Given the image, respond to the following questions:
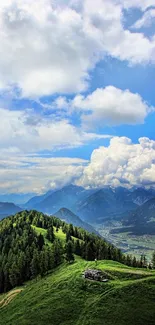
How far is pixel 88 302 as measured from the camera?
8744 cm

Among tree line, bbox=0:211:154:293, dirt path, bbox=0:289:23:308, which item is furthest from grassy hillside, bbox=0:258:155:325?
tree line, bbox=0:211:154:293

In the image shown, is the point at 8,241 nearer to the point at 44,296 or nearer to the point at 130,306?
the point at 44,296

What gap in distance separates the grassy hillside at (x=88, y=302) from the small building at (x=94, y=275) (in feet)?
6.32

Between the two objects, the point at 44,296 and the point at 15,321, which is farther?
the point at 44,296

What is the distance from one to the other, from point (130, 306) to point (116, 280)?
17812mm

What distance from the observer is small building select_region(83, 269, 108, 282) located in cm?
Result: 10051

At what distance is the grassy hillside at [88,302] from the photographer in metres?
78.6

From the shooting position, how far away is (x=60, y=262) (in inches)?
5620

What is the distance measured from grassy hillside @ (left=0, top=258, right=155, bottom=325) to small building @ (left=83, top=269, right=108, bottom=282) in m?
1.93

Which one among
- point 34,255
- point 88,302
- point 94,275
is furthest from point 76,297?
point 34,255

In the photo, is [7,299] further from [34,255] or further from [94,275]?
[94,275]

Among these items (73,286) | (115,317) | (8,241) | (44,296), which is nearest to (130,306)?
(115,317)

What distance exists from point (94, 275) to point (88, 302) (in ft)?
48.2

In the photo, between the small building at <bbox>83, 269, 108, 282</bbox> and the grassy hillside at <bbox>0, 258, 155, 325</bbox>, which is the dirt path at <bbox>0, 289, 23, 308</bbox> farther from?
the small building at <bbox>83, 269, 108, 282</bbox>
